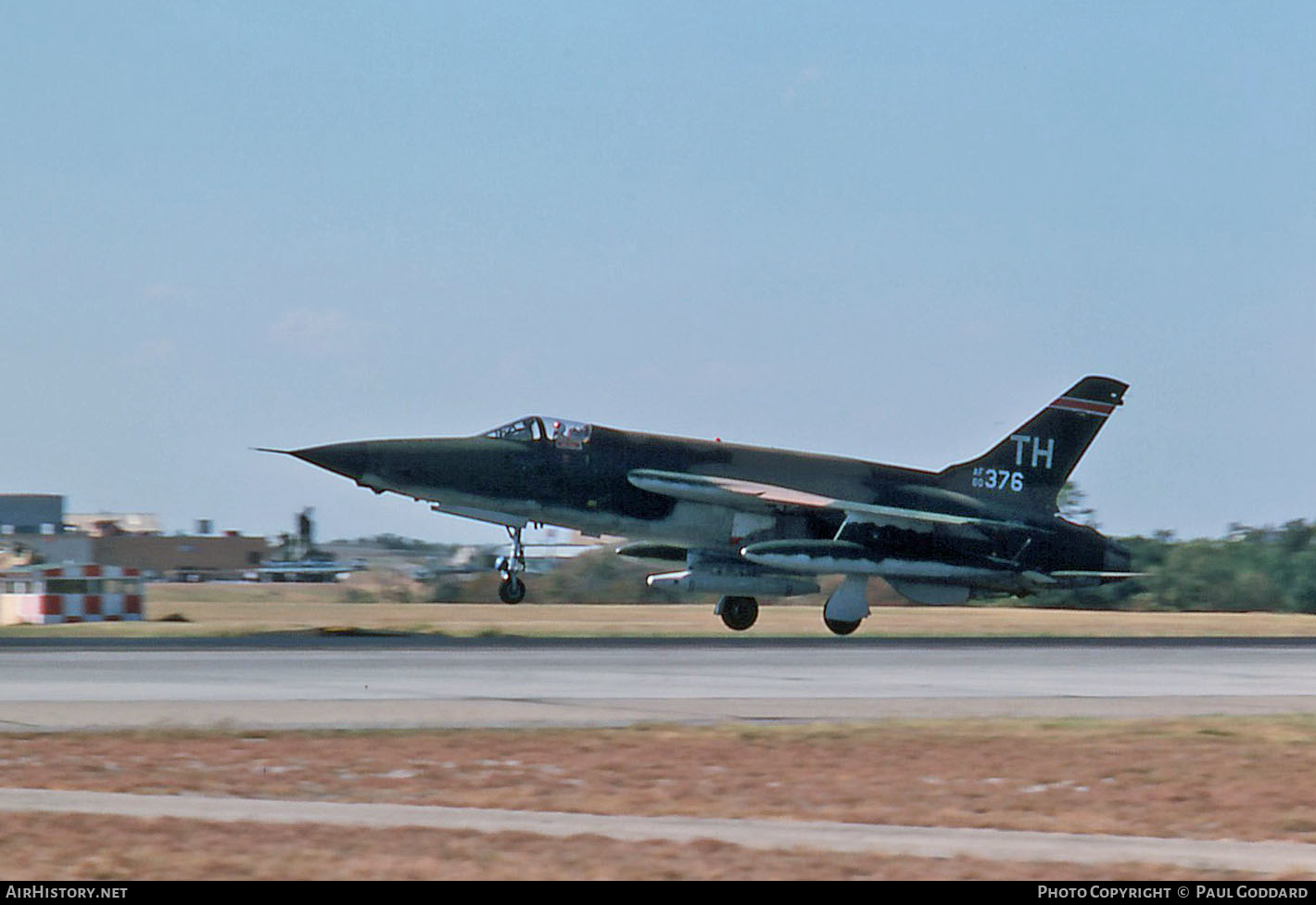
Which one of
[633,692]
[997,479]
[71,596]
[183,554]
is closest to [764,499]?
[997,479]

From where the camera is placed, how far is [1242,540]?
5678 centimetres

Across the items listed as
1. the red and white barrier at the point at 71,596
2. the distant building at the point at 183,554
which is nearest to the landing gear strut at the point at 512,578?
the red and white barrier at the point at 71,596

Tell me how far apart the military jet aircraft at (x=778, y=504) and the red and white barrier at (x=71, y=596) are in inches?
263

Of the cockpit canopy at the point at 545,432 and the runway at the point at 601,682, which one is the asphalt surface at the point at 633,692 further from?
Answer: the cockpit canopy at the point at 545,432

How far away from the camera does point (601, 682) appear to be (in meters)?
20.6

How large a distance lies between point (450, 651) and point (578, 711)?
877 cm

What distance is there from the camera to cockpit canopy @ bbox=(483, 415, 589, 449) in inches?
1363

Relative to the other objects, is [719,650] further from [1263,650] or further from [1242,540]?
[1242,540]

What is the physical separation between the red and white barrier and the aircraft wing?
1126 centimetres

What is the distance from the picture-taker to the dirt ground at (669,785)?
8695 mm

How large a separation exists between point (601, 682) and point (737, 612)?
Answer: 621 inches

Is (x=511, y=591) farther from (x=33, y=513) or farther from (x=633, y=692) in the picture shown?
(x=33, y=513)

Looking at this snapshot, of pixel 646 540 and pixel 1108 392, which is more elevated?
pixel 1108 392
